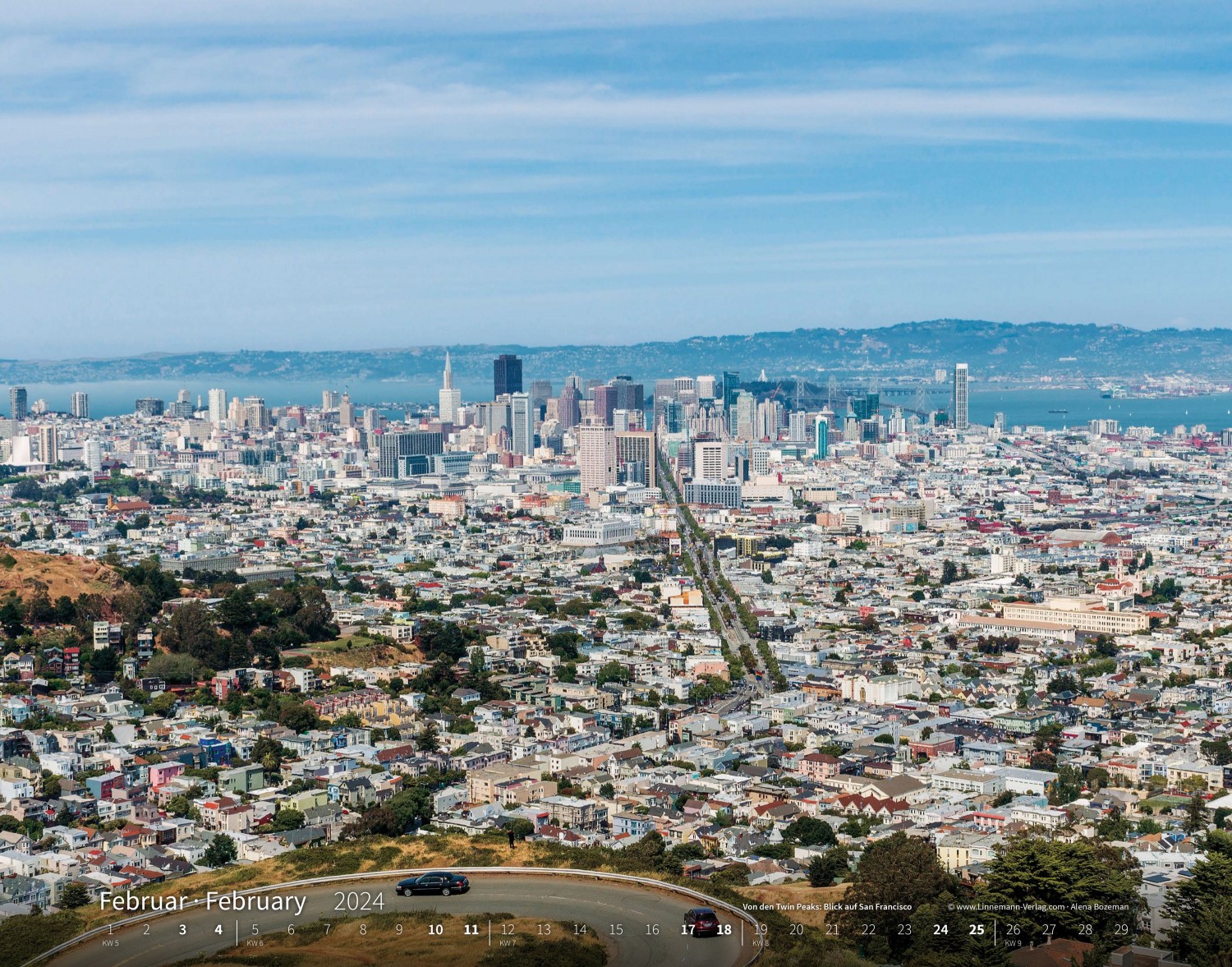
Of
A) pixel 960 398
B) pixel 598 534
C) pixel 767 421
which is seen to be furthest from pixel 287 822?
pixel 960 398

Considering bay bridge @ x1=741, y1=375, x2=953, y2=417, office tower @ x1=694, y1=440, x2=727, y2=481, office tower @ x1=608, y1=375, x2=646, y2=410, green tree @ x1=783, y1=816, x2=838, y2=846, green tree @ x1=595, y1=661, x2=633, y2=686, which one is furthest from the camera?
bay bridge @ x1=741, y1=375, x2=953, y2=417

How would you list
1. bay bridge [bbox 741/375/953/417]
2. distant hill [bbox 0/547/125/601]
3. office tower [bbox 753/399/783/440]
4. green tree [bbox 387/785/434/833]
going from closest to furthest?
green tree [bbox 387/785/434/833] → distant hill [bbox 0/547/125/601] → office tower [bbox 753/399/783/440] → bay bridge [bbox 741/375/953/417]

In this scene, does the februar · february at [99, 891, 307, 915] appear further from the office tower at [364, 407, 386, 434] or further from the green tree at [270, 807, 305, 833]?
the office tower at [364, 407, 386, 434]

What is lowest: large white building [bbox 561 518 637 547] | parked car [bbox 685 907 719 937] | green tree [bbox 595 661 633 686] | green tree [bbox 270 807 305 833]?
large white building [bbox 561 518 637 547]

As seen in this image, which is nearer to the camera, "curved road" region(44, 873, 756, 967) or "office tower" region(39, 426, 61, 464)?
"curved road" region(44, 873, 756, 967)

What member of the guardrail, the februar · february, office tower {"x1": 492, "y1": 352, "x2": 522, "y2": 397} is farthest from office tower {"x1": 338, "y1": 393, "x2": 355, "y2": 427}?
the februar · february

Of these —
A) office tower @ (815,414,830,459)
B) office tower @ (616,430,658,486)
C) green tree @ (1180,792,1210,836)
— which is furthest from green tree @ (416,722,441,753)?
office tower @ (815,414,830,459)

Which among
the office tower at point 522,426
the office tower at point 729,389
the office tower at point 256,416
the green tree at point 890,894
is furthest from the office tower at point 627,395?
the green tree at point 890,894

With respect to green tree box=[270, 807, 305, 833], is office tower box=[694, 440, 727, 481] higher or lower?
higher

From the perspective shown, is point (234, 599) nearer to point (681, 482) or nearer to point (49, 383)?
point (681, 482)
